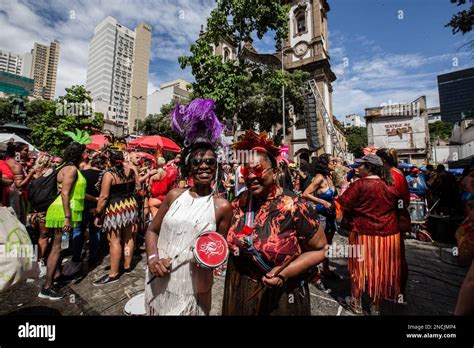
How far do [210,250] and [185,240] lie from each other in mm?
242

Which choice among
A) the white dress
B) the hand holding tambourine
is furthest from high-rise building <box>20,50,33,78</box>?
the hand holding tambourine

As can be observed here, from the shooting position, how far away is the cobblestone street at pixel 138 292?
2988mm

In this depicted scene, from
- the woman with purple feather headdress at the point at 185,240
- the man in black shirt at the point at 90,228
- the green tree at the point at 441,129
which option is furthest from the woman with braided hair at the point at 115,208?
the green tree at the point at 441,129

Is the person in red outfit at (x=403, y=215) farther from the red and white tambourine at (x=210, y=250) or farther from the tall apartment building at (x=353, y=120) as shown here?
the tall apartment building at (x=353, y=120)

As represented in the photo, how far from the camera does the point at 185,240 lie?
169 cm

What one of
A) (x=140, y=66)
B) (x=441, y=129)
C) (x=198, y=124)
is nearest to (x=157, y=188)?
(x=198, y=124)

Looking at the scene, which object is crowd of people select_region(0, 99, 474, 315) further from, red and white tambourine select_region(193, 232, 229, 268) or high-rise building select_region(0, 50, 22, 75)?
high-rise building select_region(0, 50, 22, 75)

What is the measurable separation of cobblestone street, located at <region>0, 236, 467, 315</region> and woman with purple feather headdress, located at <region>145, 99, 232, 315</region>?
1.54 m

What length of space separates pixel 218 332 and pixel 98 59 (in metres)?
70.2

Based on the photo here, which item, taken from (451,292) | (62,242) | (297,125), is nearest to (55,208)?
(62,242)

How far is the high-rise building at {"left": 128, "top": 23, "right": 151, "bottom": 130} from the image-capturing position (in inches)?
2815

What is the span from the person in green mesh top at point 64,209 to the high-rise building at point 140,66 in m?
72.8

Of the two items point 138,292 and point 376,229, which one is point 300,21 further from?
point 138,292

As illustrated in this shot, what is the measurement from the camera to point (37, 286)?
3.59 m
